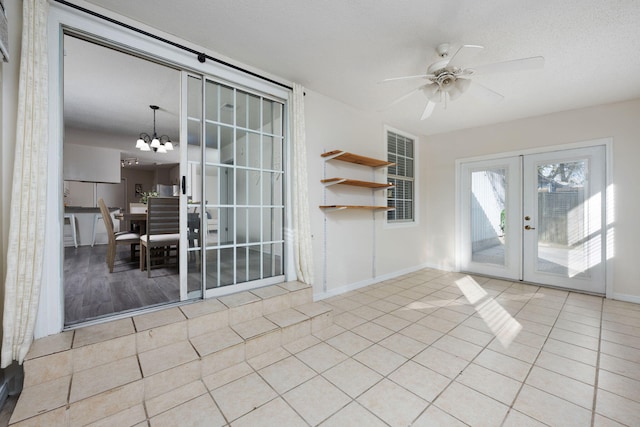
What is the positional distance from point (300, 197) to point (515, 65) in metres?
2.07

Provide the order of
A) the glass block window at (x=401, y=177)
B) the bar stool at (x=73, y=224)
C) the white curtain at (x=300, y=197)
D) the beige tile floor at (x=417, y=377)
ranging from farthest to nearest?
the bar stool at (x=73, y=224) → the glass block window at (x=401, y=177) → the white curtain at (x=300, y=197) → the beige tile floor at (x=417, y=377)

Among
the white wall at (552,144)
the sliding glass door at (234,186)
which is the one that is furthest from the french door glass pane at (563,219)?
the sliding glass door at (234,186)

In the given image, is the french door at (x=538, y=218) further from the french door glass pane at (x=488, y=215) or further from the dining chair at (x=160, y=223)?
the dining chair at (x=160, y=223)

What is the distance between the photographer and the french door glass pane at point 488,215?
13.9 ft

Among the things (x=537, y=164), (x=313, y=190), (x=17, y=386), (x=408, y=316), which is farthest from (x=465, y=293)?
(x=17, y=386)

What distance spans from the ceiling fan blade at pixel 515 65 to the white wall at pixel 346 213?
1.77 meters

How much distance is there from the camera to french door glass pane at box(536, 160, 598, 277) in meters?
3.57

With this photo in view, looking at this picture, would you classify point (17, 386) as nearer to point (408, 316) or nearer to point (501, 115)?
point (408, 316)

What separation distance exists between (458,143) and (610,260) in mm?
2571

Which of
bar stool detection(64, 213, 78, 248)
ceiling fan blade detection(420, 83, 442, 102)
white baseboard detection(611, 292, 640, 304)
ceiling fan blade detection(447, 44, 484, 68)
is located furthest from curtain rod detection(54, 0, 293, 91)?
bar stool detection(64, 213, 78, 248)

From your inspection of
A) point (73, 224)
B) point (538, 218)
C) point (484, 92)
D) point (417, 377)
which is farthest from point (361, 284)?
point (73, 224)

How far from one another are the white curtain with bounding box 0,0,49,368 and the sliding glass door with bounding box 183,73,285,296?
0.88 m

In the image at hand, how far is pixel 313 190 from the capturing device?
10.4ft

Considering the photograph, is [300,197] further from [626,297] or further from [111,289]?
[626,297]
